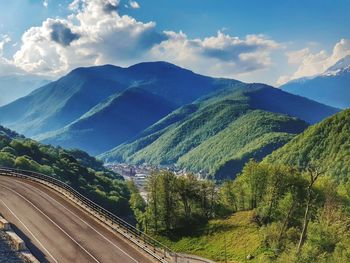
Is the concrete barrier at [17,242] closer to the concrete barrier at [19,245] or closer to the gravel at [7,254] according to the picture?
the concrete barrier at [19,245]

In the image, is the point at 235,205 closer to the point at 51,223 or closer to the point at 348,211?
the point at 348,211

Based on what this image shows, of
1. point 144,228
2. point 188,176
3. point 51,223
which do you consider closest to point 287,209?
point 188,176

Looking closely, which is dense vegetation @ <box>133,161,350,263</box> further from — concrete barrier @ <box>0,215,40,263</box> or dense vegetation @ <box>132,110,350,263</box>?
concrete barrier @ <box>0,215,40,263</box>

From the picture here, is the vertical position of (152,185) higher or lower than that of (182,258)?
higher

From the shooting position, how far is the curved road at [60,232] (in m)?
52.5

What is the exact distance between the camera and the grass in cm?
7394

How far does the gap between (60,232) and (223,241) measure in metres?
31.1

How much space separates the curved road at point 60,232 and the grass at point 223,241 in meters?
20.1

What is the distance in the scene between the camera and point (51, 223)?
6353 centimetres

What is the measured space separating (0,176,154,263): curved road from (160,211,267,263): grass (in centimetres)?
2005

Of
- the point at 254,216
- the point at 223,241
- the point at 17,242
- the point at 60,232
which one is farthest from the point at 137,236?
the point at 254,216

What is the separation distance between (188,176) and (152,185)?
932 cm

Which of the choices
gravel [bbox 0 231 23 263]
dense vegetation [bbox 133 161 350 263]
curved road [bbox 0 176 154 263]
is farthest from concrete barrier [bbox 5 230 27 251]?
dense vegetation [bbox 133 161 350 263]

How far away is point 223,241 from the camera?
78312 millimetres
